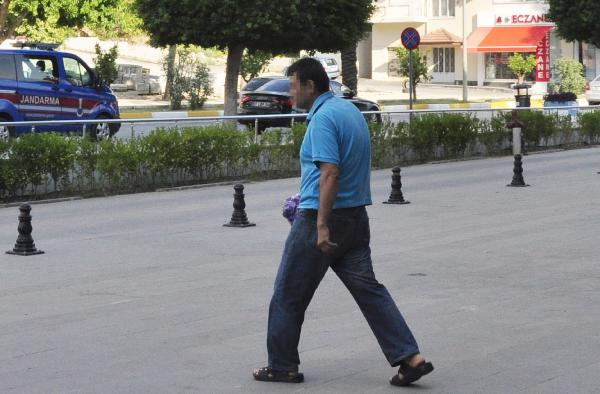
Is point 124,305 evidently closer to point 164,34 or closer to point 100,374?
point 100,374

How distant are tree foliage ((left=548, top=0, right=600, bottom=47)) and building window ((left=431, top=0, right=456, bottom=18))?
1217 inches

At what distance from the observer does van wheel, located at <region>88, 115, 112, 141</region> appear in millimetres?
18375

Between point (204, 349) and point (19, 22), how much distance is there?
38223 millimetres

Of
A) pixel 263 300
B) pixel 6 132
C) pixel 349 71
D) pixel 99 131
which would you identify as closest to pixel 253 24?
pixel 349 71

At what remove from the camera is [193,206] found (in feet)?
53.7

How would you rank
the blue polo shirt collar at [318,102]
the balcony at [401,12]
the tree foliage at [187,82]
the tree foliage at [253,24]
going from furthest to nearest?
the balcony at [401,12]
the tree foliage at [187,82]
the tree foliage at [253,24]
the blue polo shirt collar at [318,102]

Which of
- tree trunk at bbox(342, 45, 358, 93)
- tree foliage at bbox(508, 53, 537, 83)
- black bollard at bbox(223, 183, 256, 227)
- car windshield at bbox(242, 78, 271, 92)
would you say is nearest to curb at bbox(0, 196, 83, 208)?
black bollard at bbox(223, 183, 256, 227)

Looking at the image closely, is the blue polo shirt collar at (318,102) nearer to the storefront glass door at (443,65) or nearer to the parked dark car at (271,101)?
the parked dark car at (271,101)

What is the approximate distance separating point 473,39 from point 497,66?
A: 204cm

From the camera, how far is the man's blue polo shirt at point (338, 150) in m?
6.40

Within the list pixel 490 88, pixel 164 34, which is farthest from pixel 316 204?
pixel 490 88

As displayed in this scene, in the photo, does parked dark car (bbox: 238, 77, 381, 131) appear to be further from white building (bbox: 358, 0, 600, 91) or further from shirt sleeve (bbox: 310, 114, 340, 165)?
white building (bbox: 358, 0, 600, 91)

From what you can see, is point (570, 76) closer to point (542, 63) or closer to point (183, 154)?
point (542, 63)

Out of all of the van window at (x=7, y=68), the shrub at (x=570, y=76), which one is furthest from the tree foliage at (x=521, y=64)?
the van window at (x=7, y=68)
